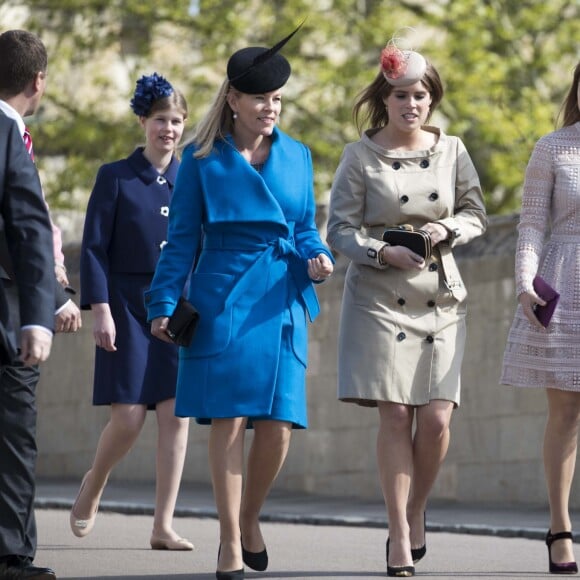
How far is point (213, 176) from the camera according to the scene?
277 inches

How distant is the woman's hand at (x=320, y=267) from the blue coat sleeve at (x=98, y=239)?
5.44 feet

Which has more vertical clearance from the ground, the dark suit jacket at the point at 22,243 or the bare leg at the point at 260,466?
the dark suit jacket at the point at 22,243

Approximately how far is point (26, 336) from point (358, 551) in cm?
308

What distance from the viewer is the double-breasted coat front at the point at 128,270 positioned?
8.44m

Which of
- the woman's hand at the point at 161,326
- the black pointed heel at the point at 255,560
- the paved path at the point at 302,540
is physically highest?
the woman's hand at the point at 161,326

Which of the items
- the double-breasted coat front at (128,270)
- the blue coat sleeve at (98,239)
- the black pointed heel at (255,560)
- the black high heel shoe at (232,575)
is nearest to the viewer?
the black high heel shoe at (232,575)

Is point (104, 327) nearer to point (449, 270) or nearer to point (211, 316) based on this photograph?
point (211, 316)

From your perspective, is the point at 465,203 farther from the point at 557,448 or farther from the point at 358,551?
the point at 358,551

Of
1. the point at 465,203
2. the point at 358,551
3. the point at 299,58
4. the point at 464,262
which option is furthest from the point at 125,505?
the point at 299,58

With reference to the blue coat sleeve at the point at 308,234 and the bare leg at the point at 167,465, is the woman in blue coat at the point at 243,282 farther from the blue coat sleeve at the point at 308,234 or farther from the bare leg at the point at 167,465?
the bare leg at the point at 167,465

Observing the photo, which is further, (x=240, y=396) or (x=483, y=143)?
(x=483, y=143)

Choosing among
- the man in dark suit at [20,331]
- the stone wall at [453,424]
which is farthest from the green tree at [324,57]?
the man in dark suit at [20,331]

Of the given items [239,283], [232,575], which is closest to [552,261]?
[239,283]

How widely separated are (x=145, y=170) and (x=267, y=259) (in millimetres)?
1796
